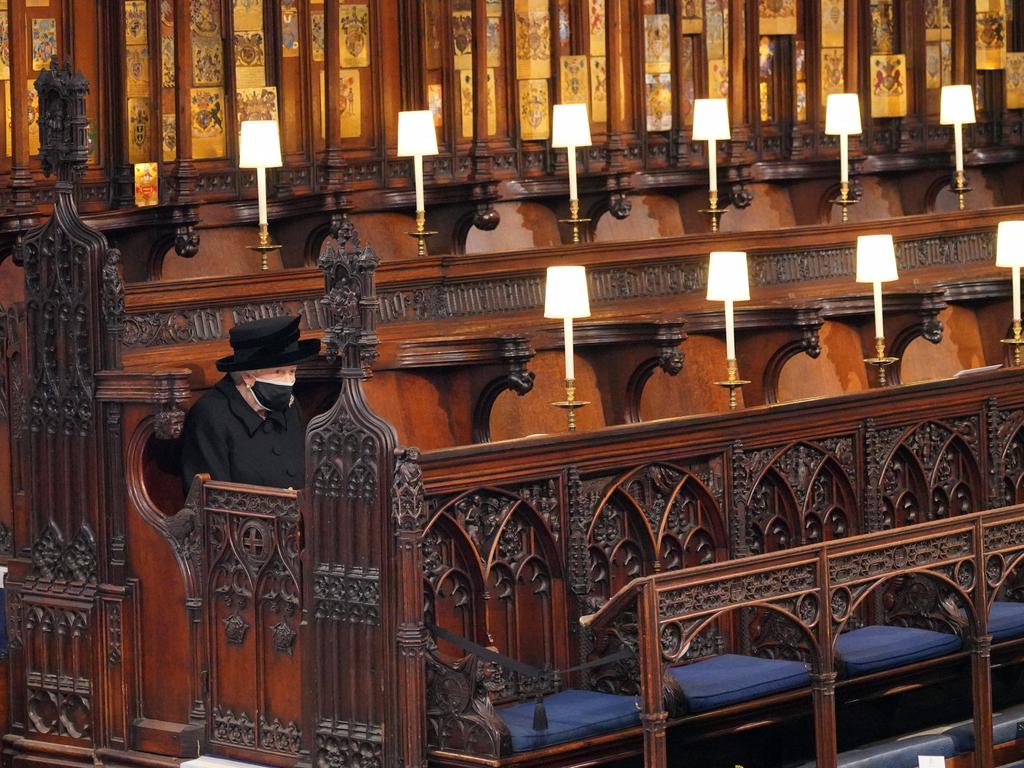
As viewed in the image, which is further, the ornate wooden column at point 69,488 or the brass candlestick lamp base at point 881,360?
the brass candlestick lamp base at point 881,360

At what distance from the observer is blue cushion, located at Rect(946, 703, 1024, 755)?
7.13 m

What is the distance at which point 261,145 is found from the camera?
914 cm

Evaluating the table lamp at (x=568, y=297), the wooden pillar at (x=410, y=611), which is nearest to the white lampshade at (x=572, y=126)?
the table lamp at (x=568, y=297)

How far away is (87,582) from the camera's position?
23.9 ft

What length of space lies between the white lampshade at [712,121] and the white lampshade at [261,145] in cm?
269

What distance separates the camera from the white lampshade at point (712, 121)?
11.2m

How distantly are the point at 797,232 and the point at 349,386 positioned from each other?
16.0ft

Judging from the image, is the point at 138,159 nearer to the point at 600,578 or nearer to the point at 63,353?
the point at 63,353

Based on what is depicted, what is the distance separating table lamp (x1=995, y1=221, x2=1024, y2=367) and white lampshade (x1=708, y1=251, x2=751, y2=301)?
3.80 ft

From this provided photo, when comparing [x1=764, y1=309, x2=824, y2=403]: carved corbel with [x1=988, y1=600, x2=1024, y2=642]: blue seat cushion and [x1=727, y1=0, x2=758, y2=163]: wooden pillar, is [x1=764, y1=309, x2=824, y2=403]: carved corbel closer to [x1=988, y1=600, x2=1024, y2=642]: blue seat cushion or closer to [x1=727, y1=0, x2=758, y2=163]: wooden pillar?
[x1=988, y1=600, x2=1024, y2=642]: blue seat cushion

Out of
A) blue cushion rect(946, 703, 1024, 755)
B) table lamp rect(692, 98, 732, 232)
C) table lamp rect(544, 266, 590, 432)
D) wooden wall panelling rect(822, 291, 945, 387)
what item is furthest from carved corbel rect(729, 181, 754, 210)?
blue cushion rect(946, 703, 1024, 755)

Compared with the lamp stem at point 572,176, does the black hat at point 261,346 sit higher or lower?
lower

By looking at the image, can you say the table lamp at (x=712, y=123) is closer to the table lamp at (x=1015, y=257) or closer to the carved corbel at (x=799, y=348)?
the carved corbel at (x=799, y=348)

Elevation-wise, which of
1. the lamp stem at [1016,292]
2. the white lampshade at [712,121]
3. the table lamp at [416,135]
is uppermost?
the white lampshade at [712,121]
